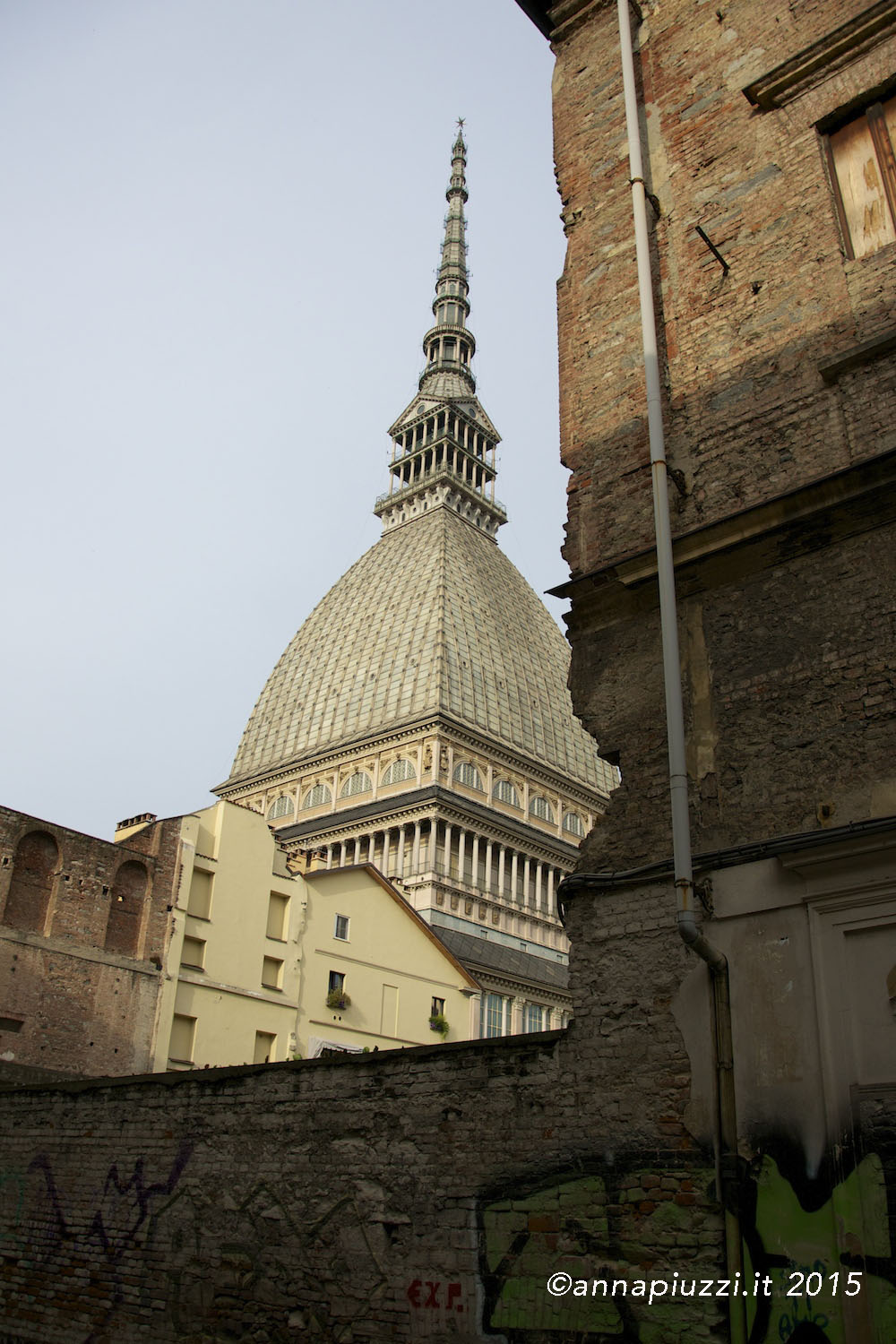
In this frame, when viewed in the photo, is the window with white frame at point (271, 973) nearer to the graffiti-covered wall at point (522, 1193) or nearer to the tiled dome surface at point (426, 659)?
the graffiti-covered wall at point (522, 1193)

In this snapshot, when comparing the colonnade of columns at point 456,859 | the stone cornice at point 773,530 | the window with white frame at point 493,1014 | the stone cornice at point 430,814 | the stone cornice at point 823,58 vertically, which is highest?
the stone cornice at point 430,814

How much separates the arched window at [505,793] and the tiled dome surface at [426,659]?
2.49 m

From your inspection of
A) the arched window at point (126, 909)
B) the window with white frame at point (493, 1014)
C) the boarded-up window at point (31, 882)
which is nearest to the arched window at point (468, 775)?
the window with white frame at point (493, 1014)

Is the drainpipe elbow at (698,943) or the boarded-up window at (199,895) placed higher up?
the boarded-up window at (199,895)

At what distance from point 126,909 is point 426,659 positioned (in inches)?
1699

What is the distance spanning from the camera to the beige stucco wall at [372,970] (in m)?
26.8

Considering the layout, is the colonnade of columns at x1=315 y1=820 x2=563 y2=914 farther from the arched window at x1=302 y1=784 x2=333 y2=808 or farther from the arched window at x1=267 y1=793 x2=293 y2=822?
the arched window at x1=267 y1=793 x2=293 y2=822

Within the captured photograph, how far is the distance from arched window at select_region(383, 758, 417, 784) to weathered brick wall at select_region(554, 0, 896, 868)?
45.7 meters

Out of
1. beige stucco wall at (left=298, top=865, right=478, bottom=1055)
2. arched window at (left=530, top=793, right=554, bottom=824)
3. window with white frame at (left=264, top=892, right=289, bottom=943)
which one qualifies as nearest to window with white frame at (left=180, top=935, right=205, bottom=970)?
window with white frame at (left=264, top=892, right=289, bottom=943)

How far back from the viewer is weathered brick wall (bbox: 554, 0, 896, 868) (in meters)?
8.03

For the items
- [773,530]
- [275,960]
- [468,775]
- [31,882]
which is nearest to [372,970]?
[275,960]

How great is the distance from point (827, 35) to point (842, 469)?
4918 millimetres

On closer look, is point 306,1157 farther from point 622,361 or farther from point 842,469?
point 622,361

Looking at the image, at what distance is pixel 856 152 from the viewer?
9.92m
